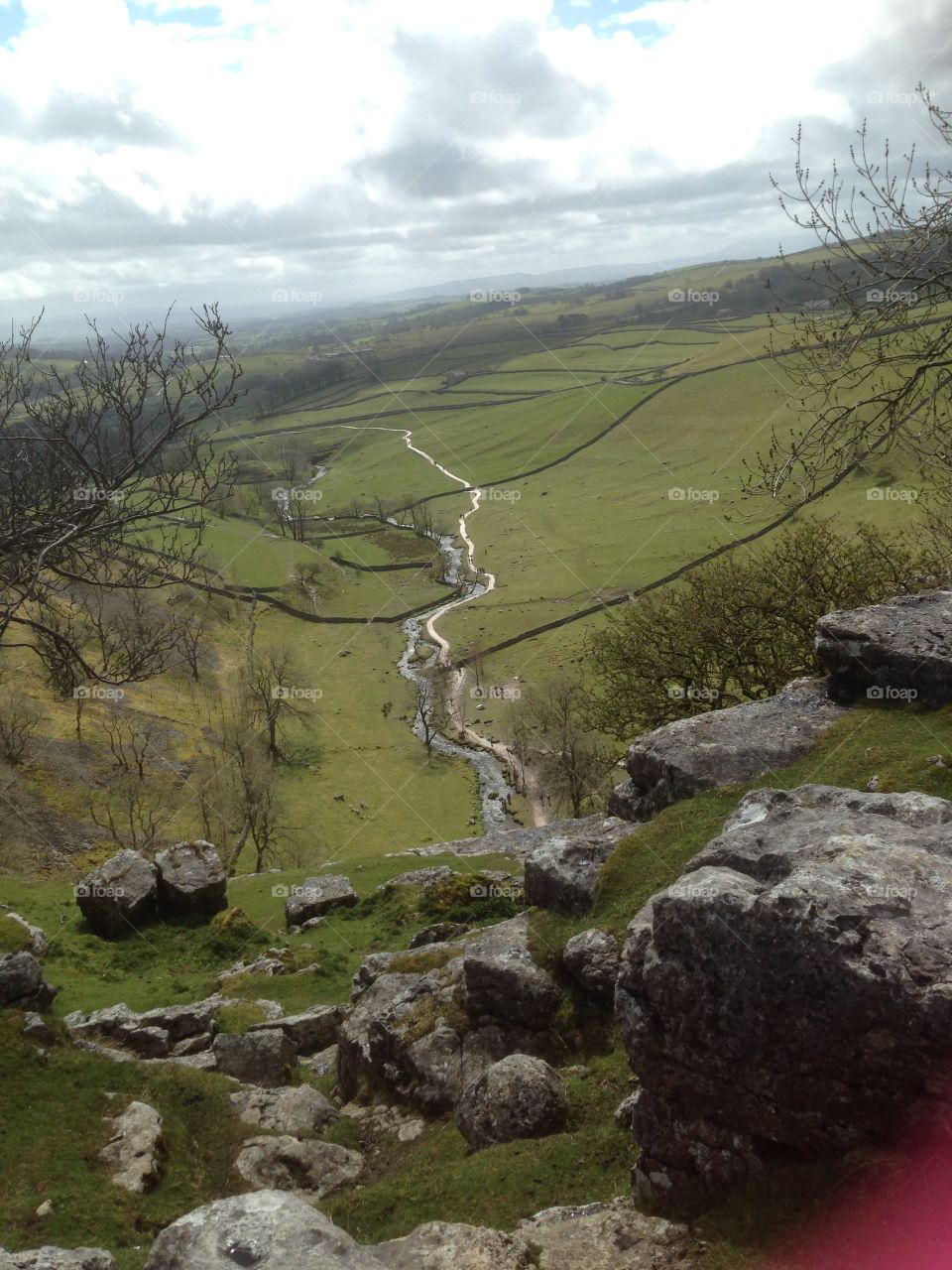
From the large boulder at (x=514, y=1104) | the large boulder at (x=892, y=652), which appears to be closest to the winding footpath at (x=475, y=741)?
the large boulder at (x=892, y=652)

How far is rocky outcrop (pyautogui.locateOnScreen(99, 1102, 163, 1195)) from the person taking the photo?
14469 mm

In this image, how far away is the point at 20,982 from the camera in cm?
1909

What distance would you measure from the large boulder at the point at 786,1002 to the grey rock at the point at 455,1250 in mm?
1724

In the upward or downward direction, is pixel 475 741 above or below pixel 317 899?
below

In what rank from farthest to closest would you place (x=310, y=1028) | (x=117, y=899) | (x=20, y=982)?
(x=117, y=899), (x=310, y=1028), (x=20, y=982)

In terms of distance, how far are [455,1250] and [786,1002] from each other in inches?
178

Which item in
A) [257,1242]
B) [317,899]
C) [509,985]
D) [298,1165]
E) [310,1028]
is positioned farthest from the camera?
[317,899]

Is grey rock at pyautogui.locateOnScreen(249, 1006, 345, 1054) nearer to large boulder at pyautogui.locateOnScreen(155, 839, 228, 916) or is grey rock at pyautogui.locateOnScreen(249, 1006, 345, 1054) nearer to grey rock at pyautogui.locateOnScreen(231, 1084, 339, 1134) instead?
grey rock at pyautogui.locateOnScreen(231, 1084, 339, 1134)

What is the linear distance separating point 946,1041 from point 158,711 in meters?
75.7

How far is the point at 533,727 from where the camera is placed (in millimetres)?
71250

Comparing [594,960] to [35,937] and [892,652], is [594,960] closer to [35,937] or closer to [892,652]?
[892,652]

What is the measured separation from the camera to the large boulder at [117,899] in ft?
96.2

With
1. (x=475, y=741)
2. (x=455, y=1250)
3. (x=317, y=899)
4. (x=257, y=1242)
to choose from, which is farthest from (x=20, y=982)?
(x=475, y=741)

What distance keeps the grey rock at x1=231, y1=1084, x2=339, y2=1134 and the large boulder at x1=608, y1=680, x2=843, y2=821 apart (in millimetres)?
9541
